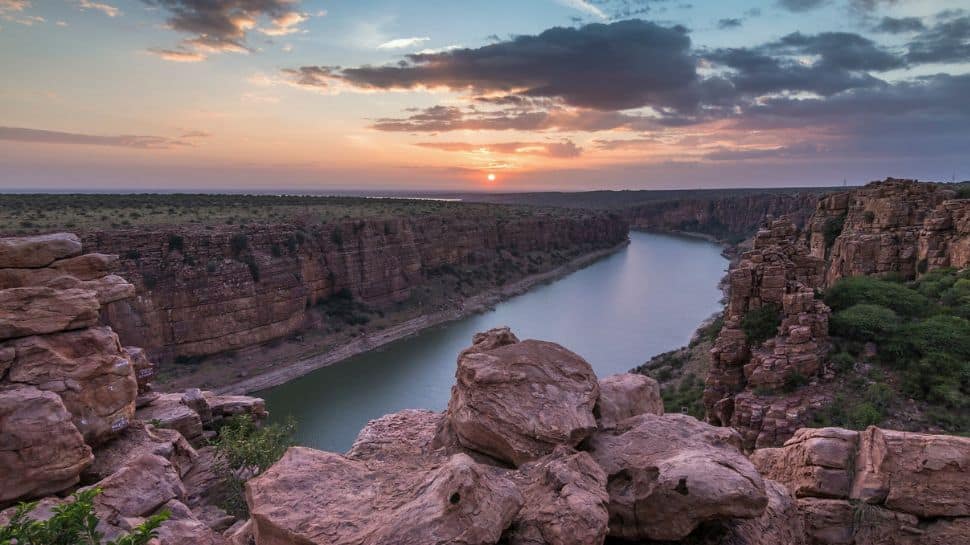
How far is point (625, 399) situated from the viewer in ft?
24.3

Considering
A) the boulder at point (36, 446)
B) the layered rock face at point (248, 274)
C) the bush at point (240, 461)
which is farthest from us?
the layered rock face at point (248, 274)

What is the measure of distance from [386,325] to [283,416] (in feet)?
47.3

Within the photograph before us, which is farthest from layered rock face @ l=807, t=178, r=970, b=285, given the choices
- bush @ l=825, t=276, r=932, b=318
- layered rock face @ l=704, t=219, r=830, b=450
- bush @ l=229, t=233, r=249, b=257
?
bush @ l=229, t=233, r=249, b=257

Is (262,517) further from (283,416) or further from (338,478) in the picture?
(283,416)

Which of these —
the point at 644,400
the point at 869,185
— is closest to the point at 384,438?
the point at 644,400

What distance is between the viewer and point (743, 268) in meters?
16.1

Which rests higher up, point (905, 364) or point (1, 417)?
point (1, 417)

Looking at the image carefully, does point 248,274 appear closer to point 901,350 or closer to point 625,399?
point 625,399

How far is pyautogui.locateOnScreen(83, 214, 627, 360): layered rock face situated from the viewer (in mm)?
27641

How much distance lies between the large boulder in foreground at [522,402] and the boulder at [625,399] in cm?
49

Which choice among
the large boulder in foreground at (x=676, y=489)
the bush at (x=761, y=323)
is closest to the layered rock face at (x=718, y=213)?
the bush at (x=761, y=323)

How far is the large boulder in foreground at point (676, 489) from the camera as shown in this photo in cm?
491

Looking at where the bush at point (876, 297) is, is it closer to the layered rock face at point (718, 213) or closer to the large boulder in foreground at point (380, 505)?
the large boulder in foreground at point (380, 505)

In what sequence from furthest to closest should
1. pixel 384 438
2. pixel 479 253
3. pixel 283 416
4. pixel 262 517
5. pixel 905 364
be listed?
pixel 479 253
pixel 283 416
pixel 905 364
pixel 384 438
pixel 262 517
